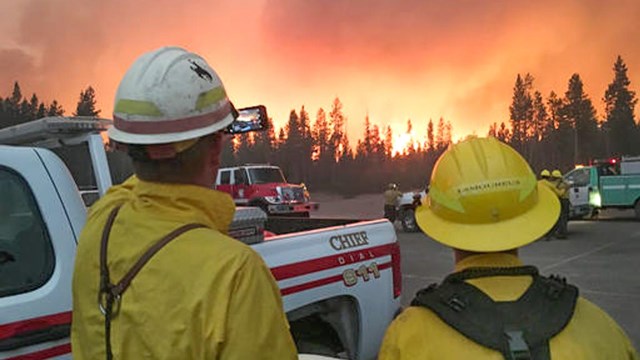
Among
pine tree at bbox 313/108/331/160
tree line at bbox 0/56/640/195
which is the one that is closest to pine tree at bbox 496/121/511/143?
tree line at bbox 0/56/640/195

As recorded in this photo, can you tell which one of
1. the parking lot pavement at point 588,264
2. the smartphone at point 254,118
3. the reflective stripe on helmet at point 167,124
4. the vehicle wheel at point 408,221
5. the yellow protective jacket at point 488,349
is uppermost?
the smartphone at point 254,118

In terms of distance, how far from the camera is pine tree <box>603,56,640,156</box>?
7911cm

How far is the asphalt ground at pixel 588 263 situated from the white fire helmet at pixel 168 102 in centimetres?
643

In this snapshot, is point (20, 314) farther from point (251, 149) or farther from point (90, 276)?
point (251, 149)

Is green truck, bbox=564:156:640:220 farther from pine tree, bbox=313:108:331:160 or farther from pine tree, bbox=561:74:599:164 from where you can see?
pine tree, bbox=313:108:331:160

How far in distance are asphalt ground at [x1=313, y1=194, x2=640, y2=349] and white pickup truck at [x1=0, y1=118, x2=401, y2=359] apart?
4.07 meters

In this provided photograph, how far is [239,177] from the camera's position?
2448 centimetres

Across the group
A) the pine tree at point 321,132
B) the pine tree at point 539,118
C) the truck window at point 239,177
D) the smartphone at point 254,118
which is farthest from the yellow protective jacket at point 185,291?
the pine tree at point 321,132

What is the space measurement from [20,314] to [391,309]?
7.99ft

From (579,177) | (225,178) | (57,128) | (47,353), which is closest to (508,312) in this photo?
(47,353)

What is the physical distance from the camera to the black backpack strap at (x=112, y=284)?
1.50m

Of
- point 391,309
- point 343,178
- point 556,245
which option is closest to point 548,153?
point 343,178

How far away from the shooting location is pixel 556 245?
1530cm

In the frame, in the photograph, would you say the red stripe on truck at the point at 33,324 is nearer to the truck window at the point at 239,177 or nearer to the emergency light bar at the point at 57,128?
the emergency light bar at the point at 57,128
